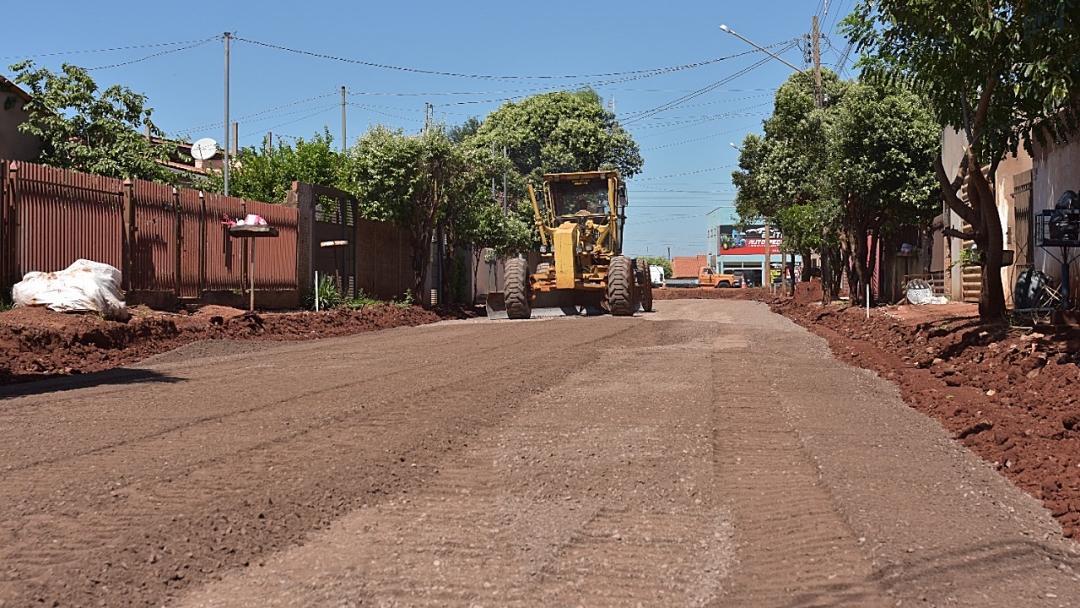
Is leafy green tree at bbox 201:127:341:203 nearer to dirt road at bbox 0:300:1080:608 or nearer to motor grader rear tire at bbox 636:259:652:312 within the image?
motor grader rear tire at bbox 636:259:652:312

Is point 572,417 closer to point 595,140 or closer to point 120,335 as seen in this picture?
point 120,335

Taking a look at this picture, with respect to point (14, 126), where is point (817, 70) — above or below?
above

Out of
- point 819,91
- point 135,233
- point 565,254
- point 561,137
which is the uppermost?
point 561,137

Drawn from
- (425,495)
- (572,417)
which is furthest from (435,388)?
(425,495)

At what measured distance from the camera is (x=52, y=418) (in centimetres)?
836

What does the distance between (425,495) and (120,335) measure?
35.7ft

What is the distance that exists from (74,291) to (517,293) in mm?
11615

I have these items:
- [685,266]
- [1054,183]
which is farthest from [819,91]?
[685,266]

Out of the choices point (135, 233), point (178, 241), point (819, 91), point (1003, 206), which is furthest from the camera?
point (819, 91)

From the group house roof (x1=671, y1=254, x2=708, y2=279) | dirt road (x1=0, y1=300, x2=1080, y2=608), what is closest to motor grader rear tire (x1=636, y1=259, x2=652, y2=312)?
dirt road (x1=0, y1=300, x2=1080, y2=608)

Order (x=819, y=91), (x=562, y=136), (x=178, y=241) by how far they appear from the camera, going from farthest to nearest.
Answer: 1. (x=562, y=136)
2. (x=819, y=91)
3. (x=178, y=241)

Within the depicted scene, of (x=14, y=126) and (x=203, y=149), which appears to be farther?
(x=203, y=149)

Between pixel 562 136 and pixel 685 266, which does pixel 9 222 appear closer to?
pixel 562 136

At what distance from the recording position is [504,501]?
5.59 m
